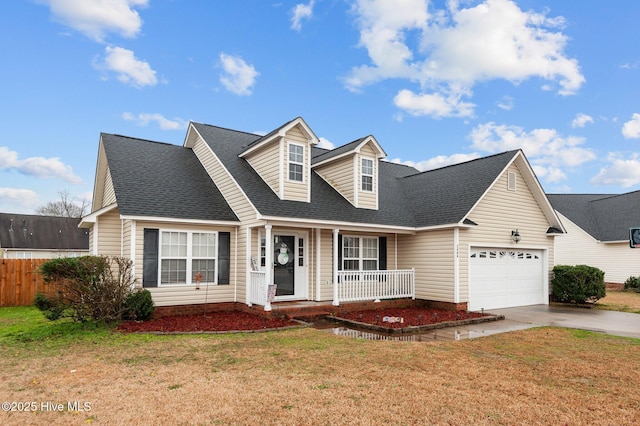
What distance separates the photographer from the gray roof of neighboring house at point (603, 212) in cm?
2538

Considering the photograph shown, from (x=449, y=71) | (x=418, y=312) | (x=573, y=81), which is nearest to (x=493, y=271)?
(x=418, y=312)

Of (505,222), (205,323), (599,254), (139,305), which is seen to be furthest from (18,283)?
(599,254)

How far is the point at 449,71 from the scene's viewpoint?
17969mm

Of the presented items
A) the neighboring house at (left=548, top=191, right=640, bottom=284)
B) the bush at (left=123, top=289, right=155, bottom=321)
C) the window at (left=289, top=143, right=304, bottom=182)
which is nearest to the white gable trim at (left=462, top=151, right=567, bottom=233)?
the window at (left=289, top=143, right=304, bottom=182)

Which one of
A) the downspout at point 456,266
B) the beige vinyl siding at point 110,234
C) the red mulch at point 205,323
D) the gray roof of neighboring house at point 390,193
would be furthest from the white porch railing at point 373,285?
the beige vinyl siding at point 110,234

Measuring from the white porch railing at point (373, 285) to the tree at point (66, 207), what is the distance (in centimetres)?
4538

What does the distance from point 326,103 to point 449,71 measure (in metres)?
6.72

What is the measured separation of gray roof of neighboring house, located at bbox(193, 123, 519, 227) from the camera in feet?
43.2

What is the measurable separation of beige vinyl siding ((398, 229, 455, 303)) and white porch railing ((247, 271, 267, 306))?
601cm

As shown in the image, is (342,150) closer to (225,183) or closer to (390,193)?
(390,193)

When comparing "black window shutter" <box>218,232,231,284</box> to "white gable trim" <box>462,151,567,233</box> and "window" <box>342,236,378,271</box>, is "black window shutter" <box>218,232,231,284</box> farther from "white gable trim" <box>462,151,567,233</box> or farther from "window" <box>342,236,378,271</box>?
"white gable trim" <box>462,151,567,233</box>

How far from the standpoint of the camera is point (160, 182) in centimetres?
1335

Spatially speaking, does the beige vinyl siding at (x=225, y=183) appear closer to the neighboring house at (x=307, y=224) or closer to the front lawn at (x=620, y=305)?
the neighboring house at (x=307, y=224)

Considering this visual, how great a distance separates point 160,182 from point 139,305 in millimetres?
4370
